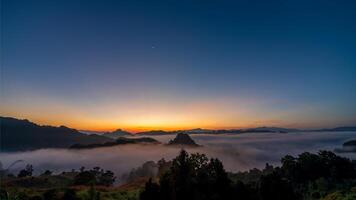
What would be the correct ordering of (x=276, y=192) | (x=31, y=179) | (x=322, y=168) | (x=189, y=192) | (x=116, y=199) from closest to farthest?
(x=189, y=192), (x=276, y=192), (x=116, y=199), (x=322, y=168), (x=31, y=179)

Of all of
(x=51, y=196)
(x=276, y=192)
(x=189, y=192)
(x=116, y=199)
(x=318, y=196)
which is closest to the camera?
(x=189, y=192)

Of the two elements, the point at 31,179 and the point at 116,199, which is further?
the point at 31,179

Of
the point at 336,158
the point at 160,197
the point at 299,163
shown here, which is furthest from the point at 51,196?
the point at 336,158

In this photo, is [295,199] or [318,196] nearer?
[295,199]

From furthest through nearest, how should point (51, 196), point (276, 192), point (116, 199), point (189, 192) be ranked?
point (116, 199) → point (51, 196) → point (276, 192) → point (189, 192)

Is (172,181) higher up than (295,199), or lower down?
higher up

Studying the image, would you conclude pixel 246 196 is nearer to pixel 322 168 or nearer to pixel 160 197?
pixel 160 197

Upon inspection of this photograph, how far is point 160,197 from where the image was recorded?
35219mm

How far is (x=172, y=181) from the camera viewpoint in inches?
1396

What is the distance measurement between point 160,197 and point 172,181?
6.74 feet

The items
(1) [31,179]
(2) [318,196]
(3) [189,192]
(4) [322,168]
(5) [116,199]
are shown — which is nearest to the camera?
(3) [189,192]

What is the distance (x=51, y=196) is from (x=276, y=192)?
27.8 metres

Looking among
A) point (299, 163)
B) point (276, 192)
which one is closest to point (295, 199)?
point (276, 192)

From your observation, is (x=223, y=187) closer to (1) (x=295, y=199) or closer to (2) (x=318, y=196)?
(1) (x=295, y=199)
